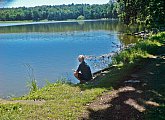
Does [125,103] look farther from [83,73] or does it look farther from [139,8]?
[139,8]

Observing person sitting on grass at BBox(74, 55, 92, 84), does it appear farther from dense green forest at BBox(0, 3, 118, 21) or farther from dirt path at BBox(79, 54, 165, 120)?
dense green forest at BBox(0, 3, 118, 21)

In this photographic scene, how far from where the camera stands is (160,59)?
16.7 m

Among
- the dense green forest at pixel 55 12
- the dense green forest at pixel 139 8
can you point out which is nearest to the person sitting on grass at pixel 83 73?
the dense green forest at pixel 139 8

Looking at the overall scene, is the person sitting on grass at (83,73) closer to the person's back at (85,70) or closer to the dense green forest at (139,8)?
the person's back at (85,70)

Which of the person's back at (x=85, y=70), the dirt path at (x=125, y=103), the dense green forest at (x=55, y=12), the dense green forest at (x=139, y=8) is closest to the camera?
the dirt path at (x=125, y=103)

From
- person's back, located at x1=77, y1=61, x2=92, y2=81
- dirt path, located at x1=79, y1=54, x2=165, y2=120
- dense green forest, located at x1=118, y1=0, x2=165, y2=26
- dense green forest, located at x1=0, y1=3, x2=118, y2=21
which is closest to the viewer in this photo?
dirt path, located at x1=79, y1=54, x2=165, y2=120

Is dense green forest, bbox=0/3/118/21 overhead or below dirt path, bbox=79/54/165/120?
below

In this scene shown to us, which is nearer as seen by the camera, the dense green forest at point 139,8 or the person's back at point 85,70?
the person's back at point 85,70

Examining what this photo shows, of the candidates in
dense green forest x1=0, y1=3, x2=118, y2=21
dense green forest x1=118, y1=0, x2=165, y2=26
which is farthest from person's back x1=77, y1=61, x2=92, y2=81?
dense green forest x1=0, y1=3, x2=118, y2=21

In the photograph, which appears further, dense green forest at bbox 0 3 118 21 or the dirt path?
dense green forest at bbox 0 3 118 21

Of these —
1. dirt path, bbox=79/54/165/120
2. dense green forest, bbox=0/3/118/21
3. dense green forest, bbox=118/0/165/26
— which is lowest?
dense green forest, bbox=0/3/118/21

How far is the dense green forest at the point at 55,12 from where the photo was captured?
171500mm

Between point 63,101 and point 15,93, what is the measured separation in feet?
31.8

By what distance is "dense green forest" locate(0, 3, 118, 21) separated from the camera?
172m
